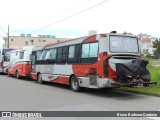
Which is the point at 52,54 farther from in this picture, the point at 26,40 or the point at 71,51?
the point at 26,40

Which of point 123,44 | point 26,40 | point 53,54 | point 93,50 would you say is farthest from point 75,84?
point 26,40

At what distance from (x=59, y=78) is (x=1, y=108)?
24.2ft

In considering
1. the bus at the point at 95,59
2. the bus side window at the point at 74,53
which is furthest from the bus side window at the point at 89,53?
the bus side window at the point at 74,53

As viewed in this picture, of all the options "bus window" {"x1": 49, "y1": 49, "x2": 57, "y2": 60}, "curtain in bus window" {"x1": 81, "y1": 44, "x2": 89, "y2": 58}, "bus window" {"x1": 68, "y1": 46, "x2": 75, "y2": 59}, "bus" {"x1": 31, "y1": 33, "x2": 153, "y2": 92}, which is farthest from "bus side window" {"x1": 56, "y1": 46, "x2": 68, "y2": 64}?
"curtain in bus window" {"x1": 81, "y1": 44, "x2": 89, "y2": 58}

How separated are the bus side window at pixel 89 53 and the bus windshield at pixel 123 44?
0.80 meters

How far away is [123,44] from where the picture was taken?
13992 mm

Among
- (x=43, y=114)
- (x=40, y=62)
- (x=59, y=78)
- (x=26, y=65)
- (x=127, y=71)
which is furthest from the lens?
(x=26, y=65)

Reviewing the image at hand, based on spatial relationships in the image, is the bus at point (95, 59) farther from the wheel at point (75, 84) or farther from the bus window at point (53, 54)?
the bus window at point (53, 54)

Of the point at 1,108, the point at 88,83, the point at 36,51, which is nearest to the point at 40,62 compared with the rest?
the point at 36,51

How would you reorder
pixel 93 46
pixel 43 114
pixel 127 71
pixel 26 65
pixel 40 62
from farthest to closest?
pixel 26 65 → pixel 40 62 → pixel 93 46 → pixel 127 71 → pixel 43 114

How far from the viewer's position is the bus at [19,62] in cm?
2486

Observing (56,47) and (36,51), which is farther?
(36,51)

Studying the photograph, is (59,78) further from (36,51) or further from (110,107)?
(110,107)

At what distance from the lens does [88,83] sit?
14.0m
